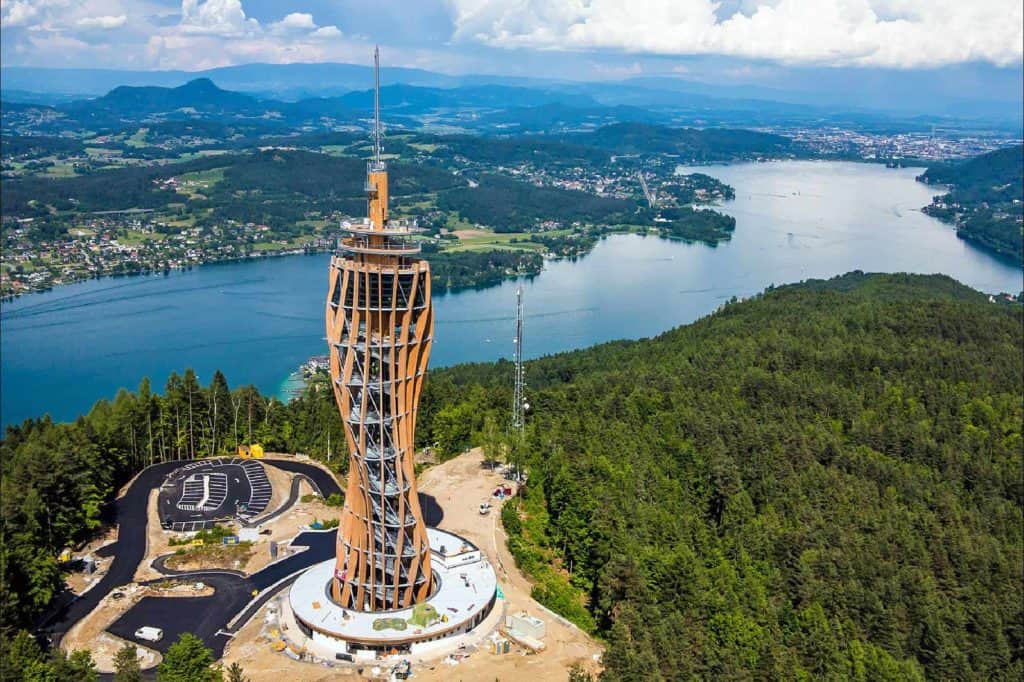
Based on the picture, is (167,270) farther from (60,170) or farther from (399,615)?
(399,615)

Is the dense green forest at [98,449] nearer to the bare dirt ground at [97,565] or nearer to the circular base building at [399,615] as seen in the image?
the bare dirt ground at [97,565]

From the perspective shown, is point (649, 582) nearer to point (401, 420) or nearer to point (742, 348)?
point (401, 420)

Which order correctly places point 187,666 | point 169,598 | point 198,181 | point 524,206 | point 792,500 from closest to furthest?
1. point 187,666
2. point 169,598
3. point 792,500
4. point 524,206
5. point 198,181

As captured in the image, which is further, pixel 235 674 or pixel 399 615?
pixel 399 615

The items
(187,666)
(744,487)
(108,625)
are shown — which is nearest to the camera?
(187,666)

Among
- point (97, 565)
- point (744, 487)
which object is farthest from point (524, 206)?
point (97, 565)

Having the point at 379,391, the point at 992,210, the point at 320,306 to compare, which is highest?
the point at 992,210

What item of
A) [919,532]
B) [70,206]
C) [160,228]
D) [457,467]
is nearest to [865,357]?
[919,532]

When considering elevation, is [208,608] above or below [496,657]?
below

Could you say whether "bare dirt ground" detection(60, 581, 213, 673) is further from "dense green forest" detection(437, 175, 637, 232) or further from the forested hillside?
"dense green forest" detection(437, 175, 637, 232)
